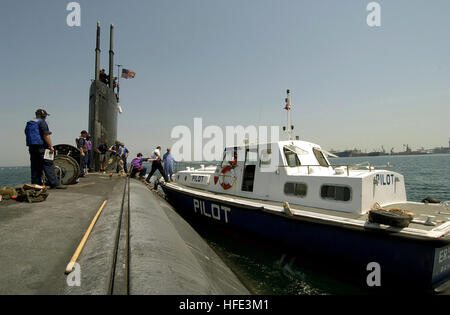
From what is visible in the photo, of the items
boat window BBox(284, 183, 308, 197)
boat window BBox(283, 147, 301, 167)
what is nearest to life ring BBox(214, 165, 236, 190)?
boat window BBox(283, 147, 301, 167)

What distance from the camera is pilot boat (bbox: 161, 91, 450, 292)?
414cm

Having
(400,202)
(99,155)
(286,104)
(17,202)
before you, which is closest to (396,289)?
(400,202)

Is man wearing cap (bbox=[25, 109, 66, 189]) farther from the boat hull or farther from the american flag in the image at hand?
the american flag

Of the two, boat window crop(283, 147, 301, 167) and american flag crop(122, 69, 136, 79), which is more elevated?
american flag crop(122, 69, 136, 79)

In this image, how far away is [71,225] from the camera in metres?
3.77

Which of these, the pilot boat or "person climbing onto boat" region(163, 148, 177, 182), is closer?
the pilot boat

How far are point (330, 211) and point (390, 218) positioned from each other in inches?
66.7

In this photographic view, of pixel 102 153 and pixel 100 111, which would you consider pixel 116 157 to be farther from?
pixel 100 111

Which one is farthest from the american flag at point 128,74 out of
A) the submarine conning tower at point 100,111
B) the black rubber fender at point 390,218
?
the black rubber fender at point 390,218

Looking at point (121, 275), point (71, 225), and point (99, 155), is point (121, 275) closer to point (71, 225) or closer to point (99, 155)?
point (71, 225)

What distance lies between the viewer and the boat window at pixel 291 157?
24.5 ft

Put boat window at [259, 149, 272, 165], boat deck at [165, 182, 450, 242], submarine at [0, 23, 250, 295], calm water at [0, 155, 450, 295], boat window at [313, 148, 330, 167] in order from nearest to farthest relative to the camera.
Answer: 1. submarine at [0, 23, 250, 295]
2. boat deck at [165, 182, 450, 242]
3. calm water at [0, 155, 450, 295]
4. boat window at [259, 149, 272, 165]
5. boat window at [313, 148, 330, 167]

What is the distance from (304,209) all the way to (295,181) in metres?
0.92

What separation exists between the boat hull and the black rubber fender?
22 cm
